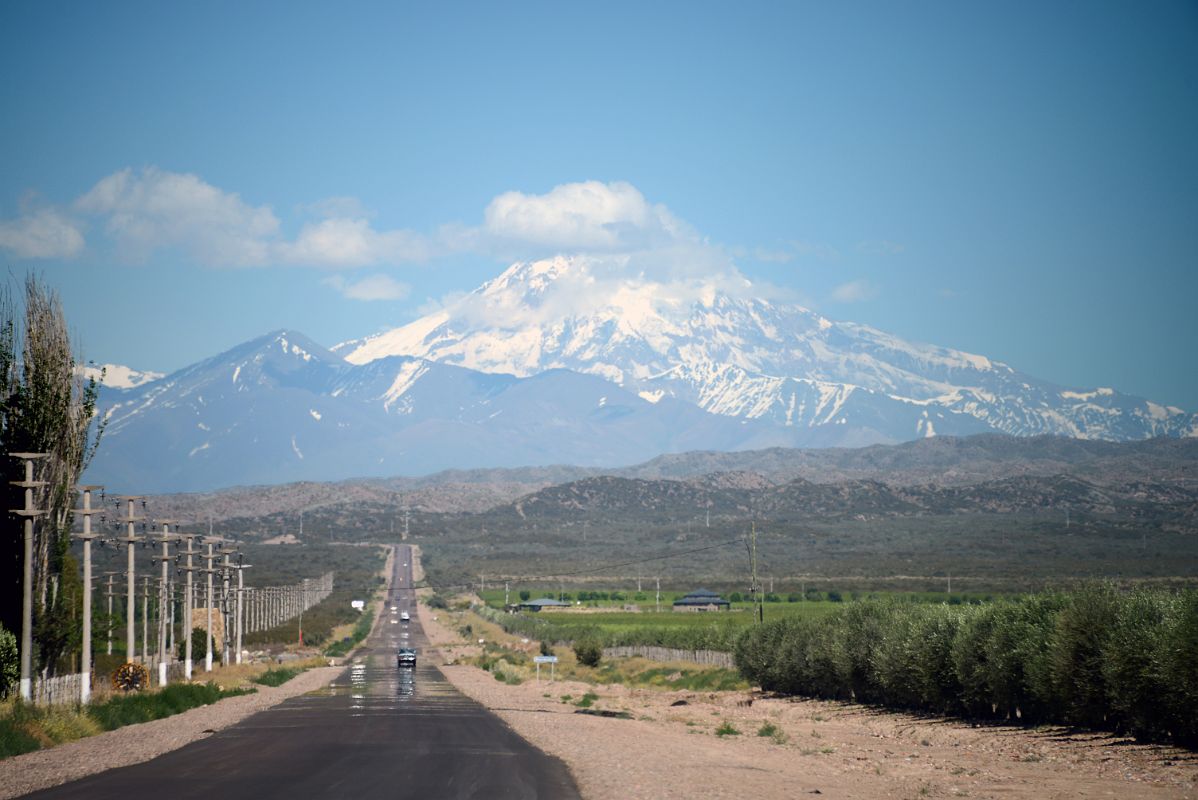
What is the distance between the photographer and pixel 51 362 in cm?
4603

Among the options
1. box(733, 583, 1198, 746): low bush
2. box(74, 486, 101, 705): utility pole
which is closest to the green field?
box(733, 583, 1198, 746): low bush

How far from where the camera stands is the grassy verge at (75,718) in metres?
30.2

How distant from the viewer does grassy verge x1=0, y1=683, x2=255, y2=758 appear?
30.2 m

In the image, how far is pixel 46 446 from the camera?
45625mm

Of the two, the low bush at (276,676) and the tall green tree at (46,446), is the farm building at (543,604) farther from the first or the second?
the tall green tree at (46,446)

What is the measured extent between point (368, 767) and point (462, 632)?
307 feet

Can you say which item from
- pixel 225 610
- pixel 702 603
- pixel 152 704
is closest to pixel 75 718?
pixel 152 704

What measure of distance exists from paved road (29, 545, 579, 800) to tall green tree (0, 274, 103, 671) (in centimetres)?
795

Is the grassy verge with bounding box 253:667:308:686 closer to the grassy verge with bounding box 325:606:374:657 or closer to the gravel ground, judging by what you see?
the gravel ground

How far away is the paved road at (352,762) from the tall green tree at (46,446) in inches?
313

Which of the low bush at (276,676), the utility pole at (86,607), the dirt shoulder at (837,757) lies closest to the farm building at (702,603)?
the low bush at (276,676)

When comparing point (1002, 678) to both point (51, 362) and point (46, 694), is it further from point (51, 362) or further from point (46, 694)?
point (51, 362)

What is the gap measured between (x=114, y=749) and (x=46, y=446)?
59.9ft

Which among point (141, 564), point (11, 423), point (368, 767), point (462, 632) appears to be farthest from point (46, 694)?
point (141, 564)
